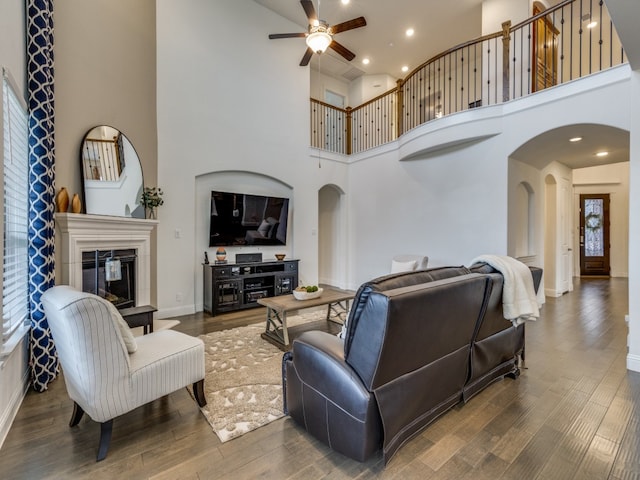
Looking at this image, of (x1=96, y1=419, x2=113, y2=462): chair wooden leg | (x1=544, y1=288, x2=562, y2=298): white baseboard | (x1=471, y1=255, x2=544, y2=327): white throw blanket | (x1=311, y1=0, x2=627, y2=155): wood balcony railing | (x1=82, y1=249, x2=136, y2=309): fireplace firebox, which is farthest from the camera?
(x1=544, y1=288, x2=562, y2=298): white baseboard

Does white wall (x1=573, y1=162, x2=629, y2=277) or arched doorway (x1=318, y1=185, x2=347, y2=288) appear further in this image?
white wall (x1=573, y1=162, x2=629, y2=277)

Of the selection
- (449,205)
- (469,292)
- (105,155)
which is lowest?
(469,292)

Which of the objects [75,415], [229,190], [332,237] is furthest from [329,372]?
[332,237]

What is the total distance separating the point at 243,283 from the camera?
491 centimetres

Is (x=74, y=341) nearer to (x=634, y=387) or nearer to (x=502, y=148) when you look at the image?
(x=634, y=387)

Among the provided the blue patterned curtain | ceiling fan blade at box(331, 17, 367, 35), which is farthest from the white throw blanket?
the blue patterned curtain

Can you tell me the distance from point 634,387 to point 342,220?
5326 millimetres

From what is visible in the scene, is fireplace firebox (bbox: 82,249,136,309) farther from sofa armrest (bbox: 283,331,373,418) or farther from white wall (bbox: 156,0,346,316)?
sofa armrest (bbox: 283,331,373,418)

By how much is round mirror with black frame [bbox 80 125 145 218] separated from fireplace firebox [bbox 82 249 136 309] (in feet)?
1.56

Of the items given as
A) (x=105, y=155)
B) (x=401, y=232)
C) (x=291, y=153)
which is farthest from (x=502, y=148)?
(x=105, y=155)

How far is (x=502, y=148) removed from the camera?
4414 millimetres

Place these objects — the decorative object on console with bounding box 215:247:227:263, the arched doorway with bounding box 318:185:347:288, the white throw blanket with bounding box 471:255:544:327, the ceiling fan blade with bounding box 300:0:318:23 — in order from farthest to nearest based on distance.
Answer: the arched doorway with bounding box 318:185:347:288
the decorative object on console with bounding box 215:247:227:263
the ceiling fan blade with bounding box 300:0:318:23
the white throw blanket with bounding box 471:255:544:327

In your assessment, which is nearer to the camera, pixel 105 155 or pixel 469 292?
pixel 469 292

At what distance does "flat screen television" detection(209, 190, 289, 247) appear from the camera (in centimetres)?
502
